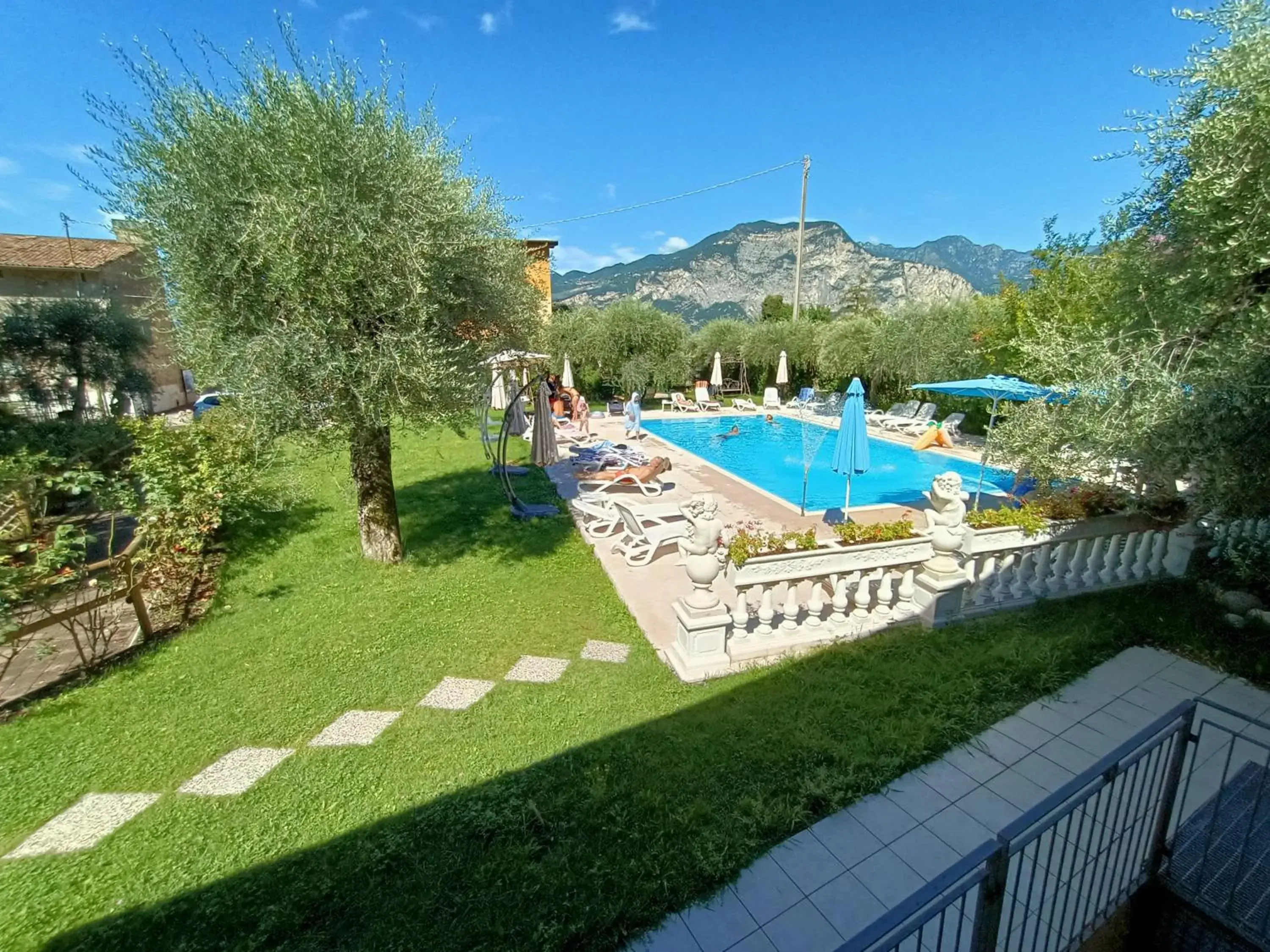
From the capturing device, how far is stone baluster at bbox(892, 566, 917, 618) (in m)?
5.91

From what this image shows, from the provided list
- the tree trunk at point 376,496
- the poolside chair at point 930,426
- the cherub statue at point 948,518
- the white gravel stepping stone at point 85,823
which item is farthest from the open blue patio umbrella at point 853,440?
the poolside chair at point 930,426

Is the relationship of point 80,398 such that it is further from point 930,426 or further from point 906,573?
point 930,426

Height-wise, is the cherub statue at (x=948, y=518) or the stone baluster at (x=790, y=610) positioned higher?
the cherub statue at (x=948, y=518)

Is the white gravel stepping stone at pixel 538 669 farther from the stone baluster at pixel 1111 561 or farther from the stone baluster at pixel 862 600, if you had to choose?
the stone baluster at pixel 1111 561

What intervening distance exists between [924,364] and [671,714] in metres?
19.8

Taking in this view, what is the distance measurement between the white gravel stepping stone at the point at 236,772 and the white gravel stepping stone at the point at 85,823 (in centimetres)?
25

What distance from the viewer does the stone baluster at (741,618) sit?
5.36m

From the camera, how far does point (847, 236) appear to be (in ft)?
438

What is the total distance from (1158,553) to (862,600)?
14.1ft

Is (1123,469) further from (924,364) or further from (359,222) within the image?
(924,364)

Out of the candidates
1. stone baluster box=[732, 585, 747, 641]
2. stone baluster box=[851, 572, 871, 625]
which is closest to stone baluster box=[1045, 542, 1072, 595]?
stone baluster box=[851, 572, 871, 625]

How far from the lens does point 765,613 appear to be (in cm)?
537

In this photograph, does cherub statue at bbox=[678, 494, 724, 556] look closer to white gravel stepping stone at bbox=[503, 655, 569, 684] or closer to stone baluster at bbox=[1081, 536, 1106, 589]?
white gravel stepping stone at bbox=[503, 655, 569, 684]

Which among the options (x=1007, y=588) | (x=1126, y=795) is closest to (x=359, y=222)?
(x=1126, y=795)
